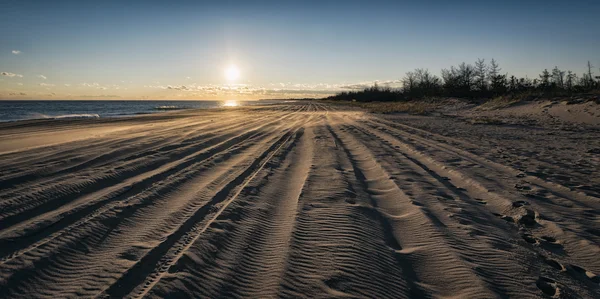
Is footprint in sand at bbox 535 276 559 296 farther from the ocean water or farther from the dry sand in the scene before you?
the ocean water

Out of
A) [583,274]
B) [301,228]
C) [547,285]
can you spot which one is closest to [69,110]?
[301,228]

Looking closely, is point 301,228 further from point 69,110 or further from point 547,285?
point 69,110

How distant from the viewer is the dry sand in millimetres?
2088

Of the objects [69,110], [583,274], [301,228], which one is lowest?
[583,274]

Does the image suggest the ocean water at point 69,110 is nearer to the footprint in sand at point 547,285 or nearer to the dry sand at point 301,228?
the dry sand at point 301,228

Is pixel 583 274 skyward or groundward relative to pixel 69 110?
groundward

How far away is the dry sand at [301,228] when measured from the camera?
2.09m

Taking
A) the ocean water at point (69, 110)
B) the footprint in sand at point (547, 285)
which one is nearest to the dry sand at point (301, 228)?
the footprint in sand at point (547, 285)

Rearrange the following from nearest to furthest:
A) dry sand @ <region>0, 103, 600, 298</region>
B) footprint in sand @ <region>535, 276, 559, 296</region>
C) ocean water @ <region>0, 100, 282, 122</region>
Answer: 1. footprint in sand @ <region>535, 276, 559, 296</region>
2. dry sand @ <region>0, 103, 600, 298</region>
3. ocean water @ <region>0, 100, 282, 122</region>

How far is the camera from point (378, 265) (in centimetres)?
231

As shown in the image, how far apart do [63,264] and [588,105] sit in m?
19.1

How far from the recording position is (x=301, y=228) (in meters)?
2.96

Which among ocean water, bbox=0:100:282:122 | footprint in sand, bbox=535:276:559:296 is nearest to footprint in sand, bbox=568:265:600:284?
footprint in sand, bbox=535:276:559:296

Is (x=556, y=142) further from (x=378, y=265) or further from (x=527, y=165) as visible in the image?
(x=378, y=265)
